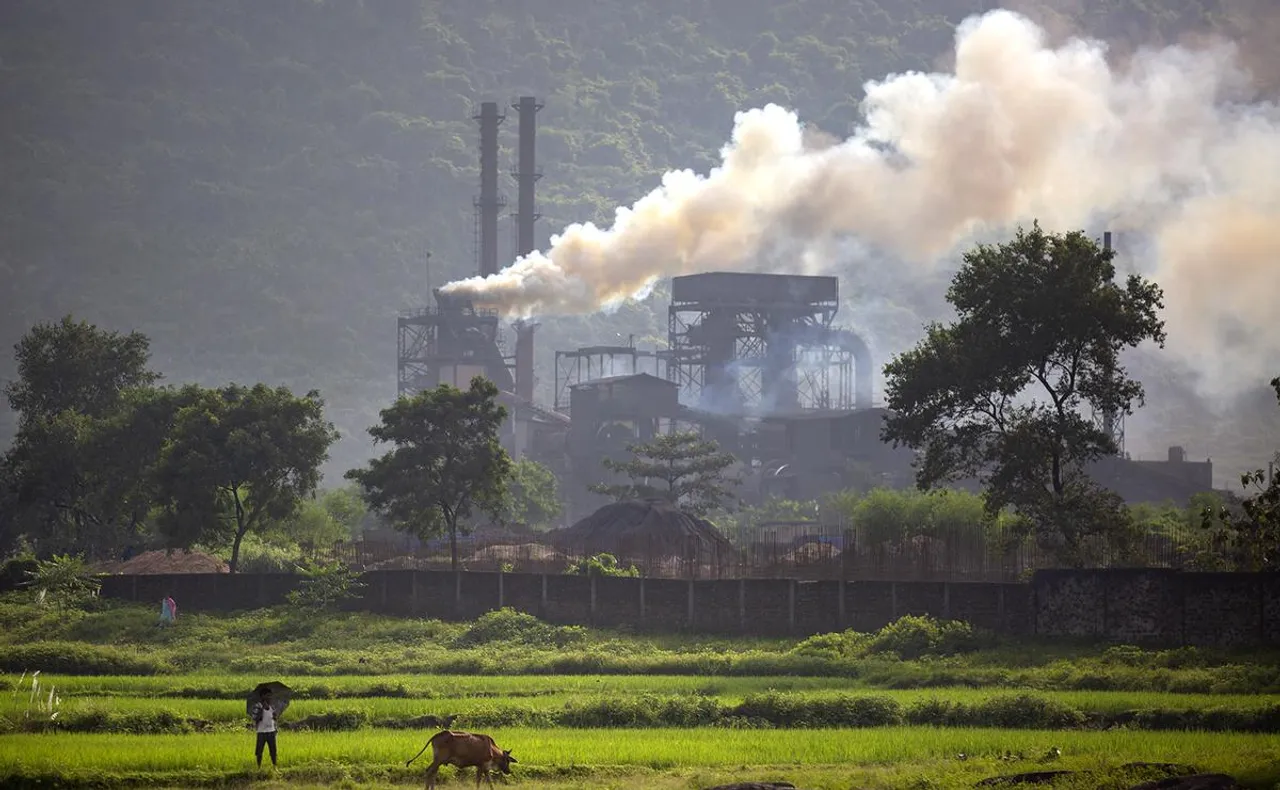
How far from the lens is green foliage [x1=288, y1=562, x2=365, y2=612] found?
225 feet

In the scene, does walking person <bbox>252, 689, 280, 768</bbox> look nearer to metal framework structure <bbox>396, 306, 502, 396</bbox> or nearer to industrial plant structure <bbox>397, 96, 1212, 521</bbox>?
industrial plant structure <bbox>397, 96, 1212, 521</bbox>

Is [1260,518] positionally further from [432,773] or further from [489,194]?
[489,194]

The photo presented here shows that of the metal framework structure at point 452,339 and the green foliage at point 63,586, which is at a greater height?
the metal framework structure at point 452,339

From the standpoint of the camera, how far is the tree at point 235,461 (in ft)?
262

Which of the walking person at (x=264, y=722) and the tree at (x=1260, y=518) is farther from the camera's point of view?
the tree at (x=1260, y=518)

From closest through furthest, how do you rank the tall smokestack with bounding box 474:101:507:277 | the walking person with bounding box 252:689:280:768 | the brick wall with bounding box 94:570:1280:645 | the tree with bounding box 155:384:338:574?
the walking person with bounding box 252:689:280:768, the brick wall with bounding box 94:570:1280:645, the tree with bounding box 155:384:338:574, the tall smokestack with bounding box 474:101:507:277

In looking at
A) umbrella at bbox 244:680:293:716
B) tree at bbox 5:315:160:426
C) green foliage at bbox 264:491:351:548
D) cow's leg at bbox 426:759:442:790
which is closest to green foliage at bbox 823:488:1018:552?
green foliage at bbox 264:491:351:548

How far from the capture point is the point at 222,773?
110ft

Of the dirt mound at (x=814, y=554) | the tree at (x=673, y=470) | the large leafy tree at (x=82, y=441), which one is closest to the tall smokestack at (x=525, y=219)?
the tree at (x=673, y=470)

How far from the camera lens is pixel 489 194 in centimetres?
18800

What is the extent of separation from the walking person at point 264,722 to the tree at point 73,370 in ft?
236

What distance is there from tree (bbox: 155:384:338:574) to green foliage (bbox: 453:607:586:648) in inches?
829

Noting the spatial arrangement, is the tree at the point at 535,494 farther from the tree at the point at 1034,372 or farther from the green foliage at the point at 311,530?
the tree at the point at 1034,372

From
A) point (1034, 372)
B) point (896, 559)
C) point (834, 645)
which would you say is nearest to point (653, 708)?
point (834, 645)
